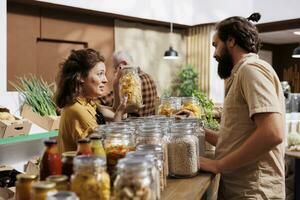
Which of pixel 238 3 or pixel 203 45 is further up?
pixel 238 3

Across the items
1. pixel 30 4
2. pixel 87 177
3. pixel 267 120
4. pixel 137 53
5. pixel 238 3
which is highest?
pixel 238 3

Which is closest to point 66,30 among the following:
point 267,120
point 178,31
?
point 178,31

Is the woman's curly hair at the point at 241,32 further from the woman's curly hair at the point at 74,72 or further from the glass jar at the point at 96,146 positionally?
the glass jar at the point at 96,146

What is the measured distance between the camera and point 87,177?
0.94 meters

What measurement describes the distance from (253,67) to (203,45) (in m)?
6.23

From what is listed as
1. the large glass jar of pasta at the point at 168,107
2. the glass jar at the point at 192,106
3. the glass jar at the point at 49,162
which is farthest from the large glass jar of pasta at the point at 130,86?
the glass jar at the point at 49,162

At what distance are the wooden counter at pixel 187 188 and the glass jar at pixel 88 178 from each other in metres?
0.35

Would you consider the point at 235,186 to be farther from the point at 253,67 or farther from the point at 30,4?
the point at 30,4

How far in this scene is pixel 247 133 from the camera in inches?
63.1

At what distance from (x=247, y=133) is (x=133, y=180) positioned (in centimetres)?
84

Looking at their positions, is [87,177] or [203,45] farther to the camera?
[203,45]

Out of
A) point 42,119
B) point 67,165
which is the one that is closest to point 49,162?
point 67,165

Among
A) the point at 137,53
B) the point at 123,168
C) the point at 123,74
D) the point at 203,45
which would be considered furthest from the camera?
the point at 203,45

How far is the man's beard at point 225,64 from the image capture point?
1.78 meters
